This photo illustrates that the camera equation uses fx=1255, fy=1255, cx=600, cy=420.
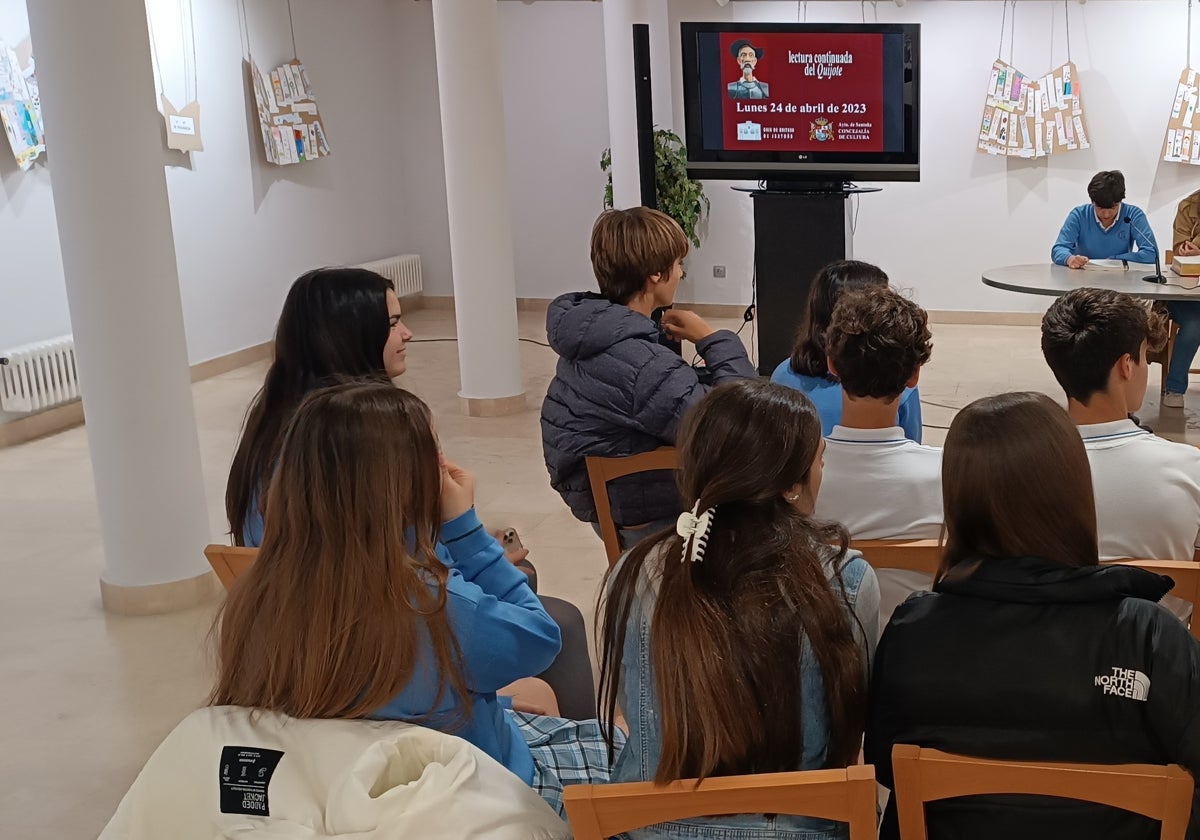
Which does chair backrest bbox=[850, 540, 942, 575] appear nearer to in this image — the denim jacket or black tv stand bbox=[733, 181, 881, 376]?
the denim jacket

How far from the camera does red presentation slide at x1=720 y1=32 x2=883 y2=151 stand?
6.43m

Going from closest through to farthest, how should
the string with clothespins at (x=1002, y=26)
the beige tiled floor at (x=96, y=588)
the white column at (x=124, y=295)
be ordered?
the beige tiled floor at (x=96, y=588) < the white column at (x=124, y=295) < the string with clothespins at (x=1002, y=26)

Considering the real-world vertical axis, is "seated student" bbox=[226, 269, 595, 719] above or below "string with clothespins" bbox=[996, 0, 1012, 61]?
below

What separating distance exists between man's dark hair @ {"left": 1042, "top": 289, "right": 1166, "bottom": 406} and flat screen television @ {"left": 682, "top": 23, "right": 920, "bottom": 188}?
3940 mm

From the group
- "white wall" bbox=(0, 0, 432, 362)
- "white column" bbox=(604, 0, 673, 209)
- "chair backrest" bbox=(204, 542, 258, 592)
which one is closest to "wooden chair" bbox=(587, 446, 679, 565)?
"chair backrest" bbox=(204, 542, 258, 592)

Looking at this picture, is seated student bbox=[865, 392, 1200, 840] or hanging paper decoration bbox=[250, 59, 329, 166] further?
hanging paper decoration bbox=[250, 59, 329, 166]

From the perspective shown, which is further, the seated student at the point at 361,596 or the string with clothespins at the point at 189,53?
the string with clothespins at the point at 189,53

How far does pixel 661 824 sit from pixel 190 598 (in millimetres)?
2922

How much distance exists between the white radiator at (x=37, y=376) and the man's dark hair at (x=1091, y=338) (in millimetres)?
5208

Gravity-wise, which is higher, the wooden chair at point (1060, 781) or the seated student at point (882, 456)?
the seated student at point (882, 456)

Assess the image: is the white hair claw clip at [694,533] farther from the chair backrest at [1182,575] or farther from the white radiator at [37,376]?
the white radiator at [37,376]

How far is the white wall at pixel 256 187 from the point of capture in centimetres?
671

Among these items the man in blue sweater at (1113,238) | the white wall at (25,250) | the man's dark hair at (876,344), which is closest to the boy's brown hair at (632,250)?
the man's dark hair at (876,344)

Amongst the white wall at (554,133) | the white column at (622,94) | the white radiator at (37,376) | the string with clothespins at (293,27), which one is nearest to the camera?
the white radiator at (37,376)
